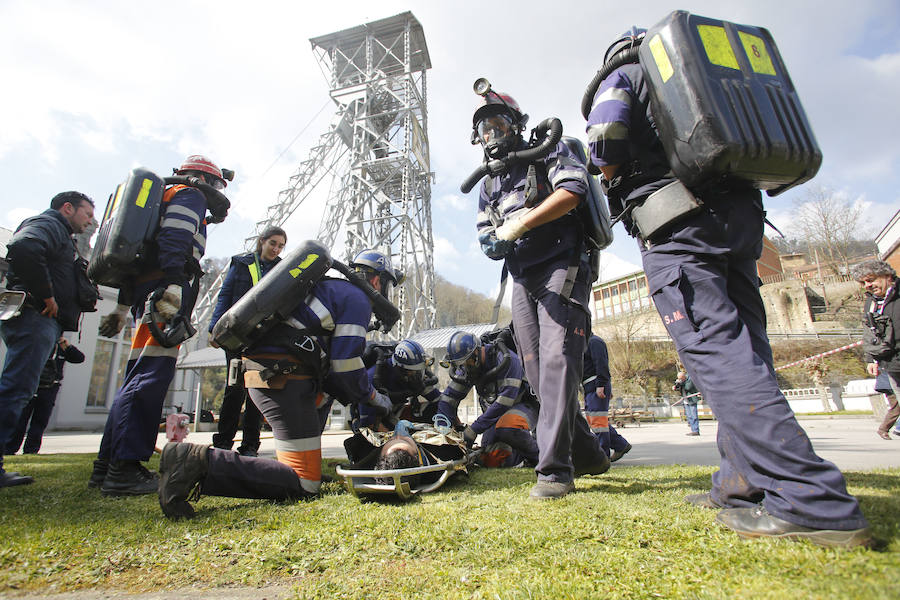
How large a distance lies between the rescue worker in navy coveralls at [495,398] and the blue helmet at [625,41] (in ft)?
9.37

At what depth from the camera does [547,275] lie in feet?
8.12

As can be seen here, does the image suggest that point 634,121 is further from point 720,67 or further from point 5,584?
point 5,584

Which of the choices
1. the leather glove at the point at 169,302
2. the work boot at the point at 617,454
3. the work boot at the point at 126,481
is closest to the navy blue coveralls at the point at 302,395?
the leather glove at the point at 169,302

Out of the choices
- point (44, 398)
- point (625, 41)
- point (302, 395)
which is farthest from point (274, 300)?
point (44, 398)

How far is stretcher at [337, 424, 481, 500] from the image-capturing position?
2.18 meters

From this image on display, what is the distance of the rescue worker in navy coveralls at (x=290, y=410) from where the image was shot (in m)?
1.87

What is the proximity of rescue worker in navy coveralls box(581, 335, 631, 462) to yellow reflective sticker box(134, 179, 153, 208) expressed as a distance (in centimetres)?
407

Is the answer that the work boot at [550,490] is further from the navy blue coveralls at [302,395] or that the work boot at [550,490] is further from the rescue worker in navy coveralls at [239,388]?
the rescue worker in navy coveralls at [239,388]

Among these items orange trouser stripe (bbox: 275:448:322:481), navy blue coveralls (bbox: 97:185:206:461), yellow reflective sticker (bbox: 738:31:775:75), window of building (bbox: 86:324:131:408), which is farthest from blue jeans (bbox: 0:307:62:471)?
window of building (bbox: 86:324:131:408)

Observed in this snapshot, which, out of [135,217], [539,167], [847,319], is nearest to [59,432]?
[135,217]

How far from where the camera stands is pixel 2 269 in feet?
40.6

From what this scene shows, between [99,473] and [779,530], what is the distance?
3.61 metres

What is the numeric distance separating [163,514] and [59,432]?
16730 millimetres

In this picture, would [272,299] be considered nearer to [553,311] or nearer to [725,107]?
[553,311]
